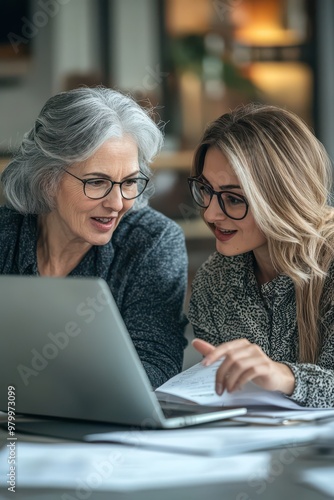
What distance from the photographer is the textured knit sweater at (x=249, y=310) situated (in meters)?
1.64

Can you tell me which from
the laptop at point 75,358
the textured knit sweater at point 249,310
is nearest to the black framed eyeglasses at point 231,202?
the textured knit sweater at point 249,310

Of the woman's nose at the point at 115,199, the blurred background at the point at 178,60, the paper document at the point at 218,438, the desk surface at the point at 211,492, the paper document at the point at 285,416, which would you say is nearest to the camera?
the desk surface at the point at 211,492

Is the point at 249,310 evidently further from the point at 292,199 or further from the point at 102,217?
the point at 102,217

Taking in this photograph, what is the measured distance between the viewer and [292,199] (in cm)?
165

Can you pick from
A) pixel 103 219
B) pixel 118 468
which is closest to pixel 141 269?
pixel 103 219

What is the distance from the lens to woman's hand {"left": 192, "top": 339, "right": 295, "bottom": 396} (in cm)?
128

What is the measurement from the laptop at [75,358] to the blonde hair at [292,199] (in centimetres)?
45

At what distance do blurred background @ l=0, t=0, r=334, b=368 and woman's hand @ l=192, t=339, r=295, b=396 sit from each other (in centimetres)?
425

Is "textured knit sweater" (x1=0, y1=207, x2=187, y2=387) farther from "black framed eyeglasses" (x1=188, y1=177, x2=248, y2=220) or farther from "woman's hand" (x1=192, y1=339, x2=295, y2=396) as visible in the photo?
"woman's hand" (x1=192, y1=339, x2=295, y2=396)

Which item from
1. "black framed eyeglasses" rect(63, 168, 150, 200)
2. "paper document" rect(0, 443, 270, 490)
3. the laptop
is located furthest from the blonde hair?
"paper document" rect(0, 443, 270, 490)

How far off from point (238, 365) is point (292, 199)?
47 centimetres

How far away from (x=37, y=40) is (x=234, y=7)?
4.68ft

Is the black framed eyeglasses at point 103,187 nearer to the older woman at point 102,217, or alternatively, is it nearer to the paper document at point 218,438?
the older woman at point 102,217

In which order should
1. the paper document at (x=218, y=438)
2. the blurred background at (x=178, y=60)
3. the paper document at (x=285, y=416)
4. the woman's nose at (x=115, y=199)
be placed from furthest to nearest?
1. the blurred background at (x=178, y=60)
2. the woman's nose at (x=115, y=199)
3. the paper document at (x=285, y=416)
4. the paper document at (x=218, y=438)
